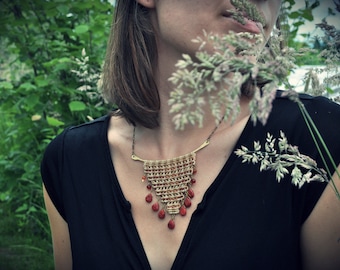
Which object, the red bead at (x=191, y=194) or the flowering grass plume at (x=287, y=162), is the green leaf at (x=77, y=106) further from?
the flowering grass plume at (x=287, y=162)

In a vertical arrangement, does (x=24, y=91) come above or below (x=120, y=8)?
below

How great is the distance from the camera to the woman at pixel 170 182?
150 cm

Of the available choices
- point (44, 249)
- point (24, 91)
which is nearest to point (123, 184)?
point (24, 91)

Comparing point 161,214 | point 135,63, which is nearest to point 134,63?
point 135,63

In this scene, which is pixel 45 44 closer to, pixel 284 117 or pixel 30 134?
pixel 30 134

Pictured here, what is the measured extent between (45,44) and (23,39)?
0.15 metres

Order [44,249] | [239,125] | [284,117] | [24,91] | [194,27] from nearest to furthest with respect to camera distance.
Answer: [194,27] < [284,117] < [239,125] < [24,91] < [44,249]

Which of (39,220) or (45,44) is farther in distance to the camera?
(39,220)

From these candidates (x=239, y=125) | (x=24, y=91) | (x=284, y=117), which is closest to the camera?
A: (x=284, y=117)

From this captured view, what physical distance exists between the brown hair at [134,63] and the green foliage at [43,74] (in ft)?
3.88

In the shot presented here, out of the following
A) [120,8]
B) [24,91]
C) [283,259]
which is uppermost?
[120,8]

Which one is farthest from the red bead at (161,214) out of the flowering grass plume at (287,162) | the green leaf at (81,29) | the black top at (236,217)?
the green leaf at (81,29)

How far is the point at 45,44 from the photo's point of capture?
11.5 feet

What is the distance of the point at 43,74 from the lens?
3537mm
